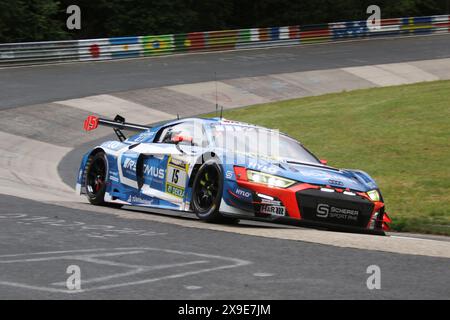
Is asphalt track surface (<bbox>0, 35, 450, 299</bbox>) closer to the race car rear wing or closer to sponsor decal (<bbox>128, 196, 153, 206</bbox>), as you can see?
sponsor decal (<bbox>128, 196, 153, 206</bbox>)

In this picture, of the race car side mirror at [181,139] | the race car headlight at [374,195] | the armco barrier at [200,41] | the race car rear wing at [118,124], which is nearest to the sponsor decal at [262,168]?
the race car headlight at [374,195]

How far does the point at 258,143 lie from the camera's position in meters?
11.5

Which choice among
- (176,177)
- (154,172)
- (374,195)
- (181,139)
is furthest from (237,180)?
(154,172)

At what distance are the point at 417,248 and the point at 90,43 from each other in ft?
99.4

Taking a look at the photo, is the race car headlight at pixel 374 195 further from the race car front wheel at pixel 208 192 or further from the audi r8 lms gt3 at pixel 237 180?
the race car front wheel at pixel 208 192

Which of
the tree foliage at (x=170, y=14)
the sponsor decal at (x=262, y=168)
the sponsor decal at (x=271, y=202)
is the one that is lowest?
the sponsor decal at (x=271, y=202)

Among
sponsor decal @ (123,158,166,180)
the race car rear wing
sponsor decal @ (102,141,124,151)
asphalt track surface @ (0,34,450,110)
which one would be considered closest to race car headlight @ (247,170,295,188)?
sponsor decal @ (123,158,166,180)

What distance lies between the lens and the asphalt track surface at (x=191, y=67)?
30.3 m

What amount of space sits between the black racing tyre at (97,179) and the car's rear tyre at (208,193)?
2.60 metres

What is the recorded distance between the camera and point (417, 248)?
8648 mm

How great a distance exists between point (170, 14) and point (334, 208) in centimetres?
3750
